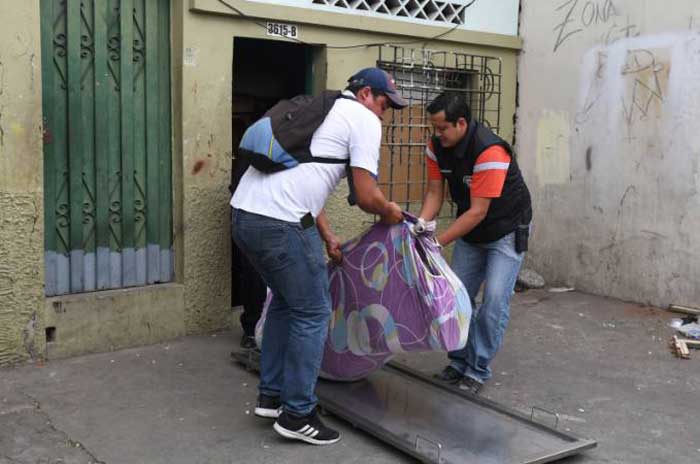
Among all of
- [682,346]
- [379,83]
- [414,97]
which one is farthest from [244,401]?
[414,97]

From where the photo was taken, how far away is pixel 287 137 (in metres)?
Result: 3.69

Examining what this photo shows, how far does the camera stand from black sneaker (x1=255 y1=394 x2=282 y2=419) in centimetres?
402

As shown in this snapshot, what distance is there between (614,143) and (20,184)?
4972mm

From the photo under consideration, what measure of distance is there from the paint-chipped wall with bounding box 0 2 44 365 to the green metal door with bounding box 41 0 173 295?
134mm

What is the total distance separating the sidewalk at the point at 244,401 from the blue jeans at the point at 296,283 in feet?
1.07

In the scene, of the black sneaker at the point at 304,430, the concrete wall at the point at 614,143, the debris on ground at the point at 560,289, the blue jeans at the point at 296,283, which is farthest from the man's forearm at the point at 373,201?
the debris on ground at the point at 560,289

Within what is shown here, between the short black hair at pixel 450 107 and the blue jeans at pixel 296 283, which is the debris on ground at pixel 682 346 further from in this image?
the blue jeans at pixel 296 283

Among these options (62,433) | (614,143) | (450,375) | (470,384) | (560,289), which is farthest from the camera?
(560,289)

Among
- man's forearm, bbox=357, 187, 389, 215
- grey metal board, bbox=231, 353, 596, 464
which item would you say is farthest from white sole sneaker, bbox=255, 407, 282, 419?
man's forearm, bbox=357, 187, 389, 215

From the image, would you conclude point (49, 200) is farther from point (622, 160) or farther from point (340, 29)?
point (622, 160)

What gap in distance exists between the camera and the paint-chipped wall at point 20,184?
15.6 ft

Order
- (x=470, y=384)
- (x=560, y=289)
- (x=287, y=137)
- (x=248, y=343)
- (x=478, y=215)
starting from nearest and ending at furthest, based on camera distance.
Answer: (x=287, y=137)
(x=478, y=215)
(x=470, y=384)
(x=248, y=343)
(x=560, y=289)

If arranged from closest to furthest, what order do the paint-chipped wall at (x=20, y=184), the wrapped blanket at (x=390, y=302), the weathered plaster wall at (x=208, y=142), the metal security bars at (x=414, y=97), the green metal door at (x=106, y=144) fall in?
the wrapped blanket at (x=390, y=302) → the paint-chipped wall at (x=20, y=184) → the green metal door at (x=106, y=144) → the weathered plaster wall at (x=208, y=142) → the metal security bars at (x=414, y=97)

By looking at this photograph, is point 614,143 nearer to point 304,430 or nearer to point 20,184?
point 304,430
